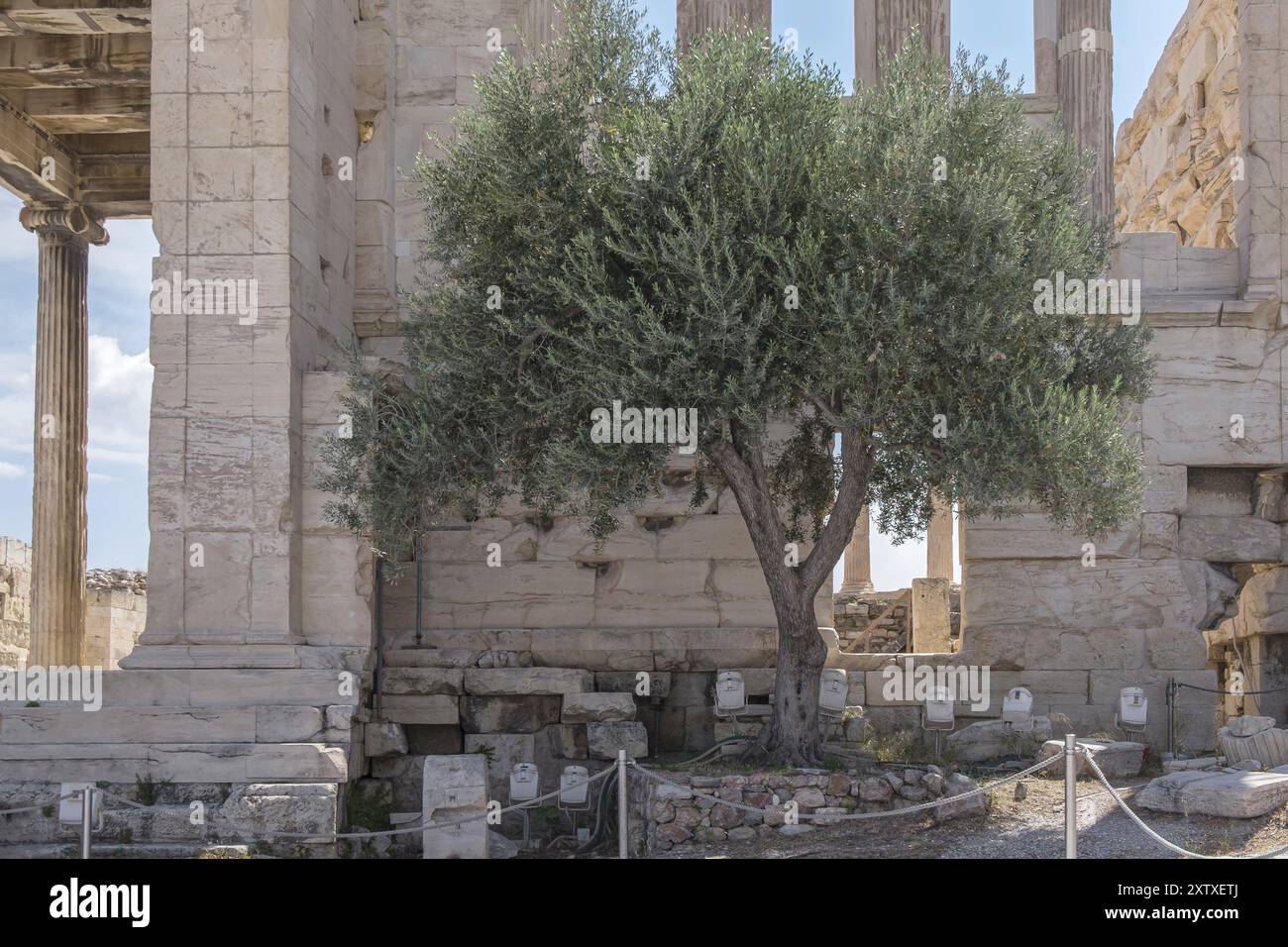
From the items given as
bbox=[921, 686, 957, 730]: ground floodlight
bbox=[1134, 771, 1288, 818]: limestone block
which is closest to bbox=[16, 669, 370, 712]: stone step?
bbox=[921, 686, 957, 730]: ground floodlight

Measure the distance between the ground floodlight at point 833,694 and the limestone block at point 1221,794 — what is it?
146 inches

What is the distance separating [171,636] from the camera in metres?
13.4

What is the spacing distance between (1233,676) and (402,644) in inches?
396

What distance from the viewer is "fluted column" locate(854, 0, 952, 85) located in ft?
55.3

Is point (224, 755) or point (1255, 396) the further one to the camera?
point (1255, 396)

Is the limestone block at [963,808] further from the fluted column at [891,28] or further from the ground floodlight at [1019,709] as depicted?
the fluted column at [891,28]

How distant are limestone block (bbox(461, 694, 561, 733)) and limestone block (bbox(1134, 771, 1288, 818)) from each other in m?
6.21

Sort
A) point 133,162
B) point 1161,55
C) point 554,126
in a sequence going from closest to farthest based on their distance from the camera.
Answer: point 554,126 < point 133,162 < point 1161,55

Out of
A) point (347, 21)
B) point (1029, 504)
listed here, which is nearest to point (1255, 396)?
point (1029, 504)

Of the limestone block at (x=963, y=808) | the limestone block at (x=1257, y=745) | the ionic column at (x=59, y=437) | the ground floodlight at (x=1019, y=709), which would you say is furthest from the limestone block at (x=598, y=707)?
the ionic column at (x=59, y=437)

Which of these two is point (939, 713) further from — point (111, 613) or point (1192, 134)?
point (111, 613)

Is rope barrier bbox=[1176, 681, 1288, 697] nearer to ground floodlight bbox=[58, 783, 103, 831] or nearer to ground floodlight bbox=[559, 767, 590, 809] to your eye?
ground floodlight bbox=[559, 767, 590, 809]
